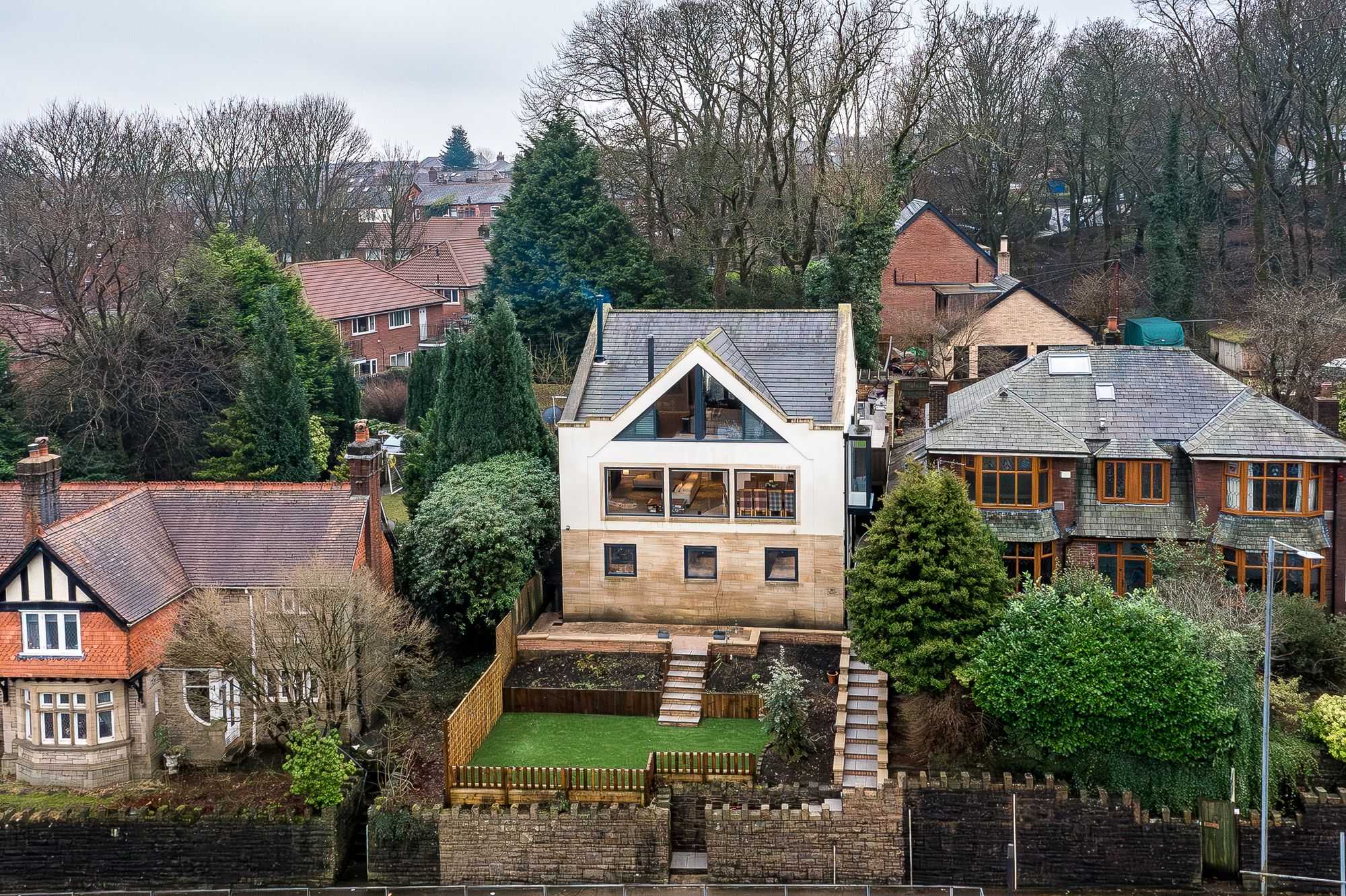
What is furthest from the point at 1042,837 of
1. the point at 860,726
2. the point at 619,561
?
the point at 619,561

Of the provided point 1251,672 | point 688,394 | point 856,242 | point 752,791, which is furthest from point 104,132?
point 1251,672

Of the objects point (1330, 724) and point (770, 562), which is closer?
point (1330, 724)

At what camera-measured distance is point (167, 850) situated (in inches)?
1228

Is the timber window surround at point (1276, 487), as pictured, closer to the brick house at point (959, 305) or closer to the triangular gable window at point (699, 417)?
the triangular gable window at point (699, 417)

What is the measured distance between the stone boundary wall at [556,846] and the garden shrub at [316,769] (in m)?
2.62

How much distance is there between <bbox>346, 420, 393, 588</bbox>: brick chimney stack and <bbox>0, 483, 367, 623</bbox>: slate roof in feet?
1.29

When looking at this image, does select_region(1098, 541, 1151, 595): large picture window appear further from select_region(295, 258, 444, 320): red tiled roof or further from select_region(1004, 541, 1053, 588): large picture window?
select_region(295, 258, 444, 320): red tiled roof

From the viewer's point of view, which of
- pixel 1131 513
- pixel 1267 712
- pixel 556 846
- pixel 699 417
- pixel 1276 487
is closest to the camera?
pixel 1267 712

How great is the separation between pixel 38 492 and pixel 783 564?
19611mm

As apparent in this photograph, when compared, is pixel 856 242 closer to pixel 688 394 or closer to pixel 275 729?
pixel 688 394

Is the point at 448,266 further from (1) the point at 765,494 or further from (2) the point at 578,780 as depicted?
(2) the point at 578,780

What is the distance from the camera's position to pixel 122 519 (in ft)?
117

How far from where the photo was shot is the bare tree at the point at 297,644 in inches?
1300

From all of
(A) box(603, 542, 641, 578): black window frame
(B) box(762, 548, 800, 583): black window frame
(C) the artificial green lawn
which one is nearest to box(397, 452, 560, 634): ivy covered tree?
(A) box(603, 542, 641, 578): black window frame
